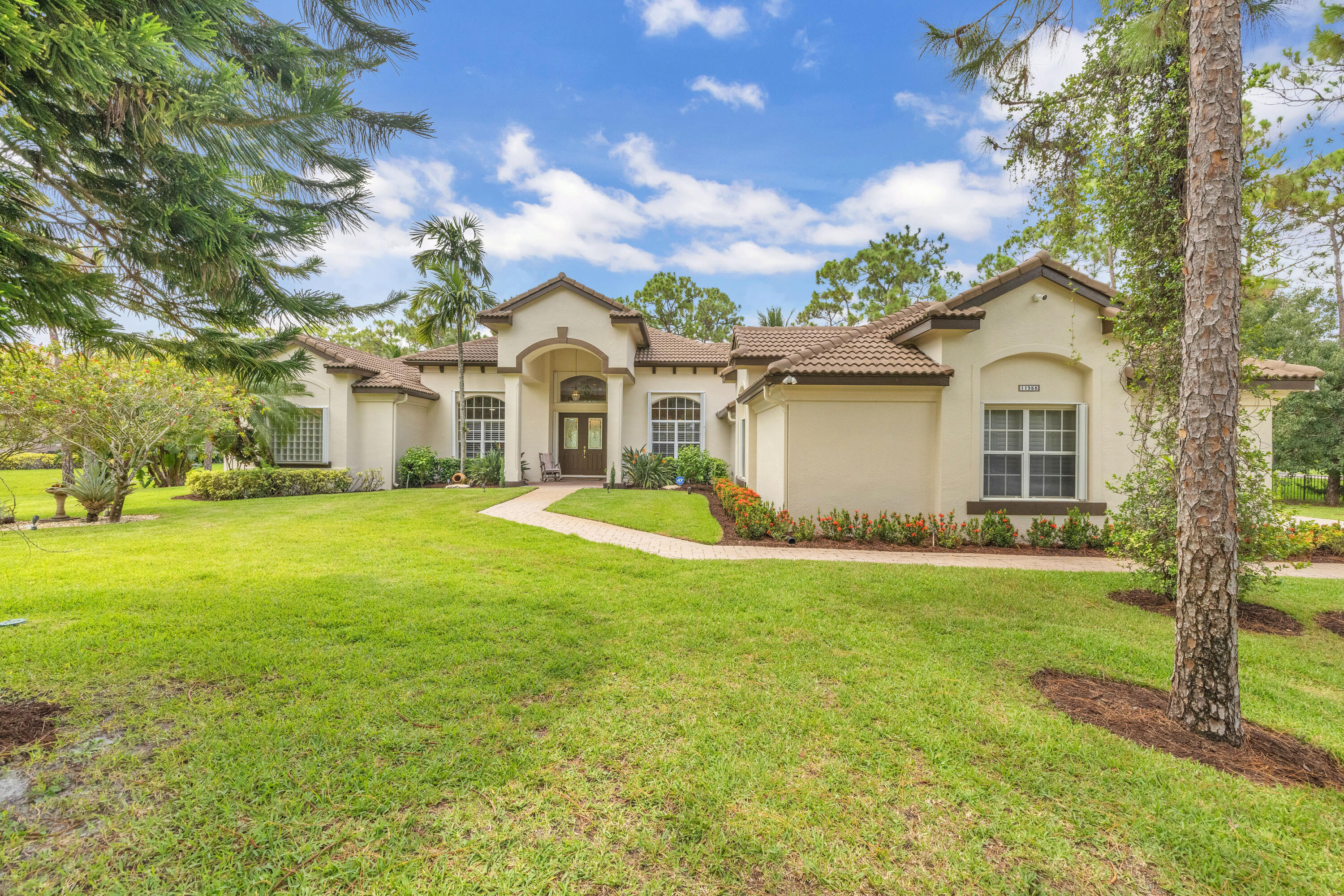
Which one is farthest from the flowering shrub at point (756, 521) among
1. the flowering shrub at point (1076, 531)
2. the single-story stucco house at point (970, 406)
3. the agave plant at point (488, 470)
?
the agave plant at point (488, 470)

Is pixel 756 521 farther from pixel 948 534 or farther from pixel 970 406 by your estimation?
pixel 970 406

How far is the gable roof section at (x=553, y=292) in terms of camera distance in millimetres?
18062

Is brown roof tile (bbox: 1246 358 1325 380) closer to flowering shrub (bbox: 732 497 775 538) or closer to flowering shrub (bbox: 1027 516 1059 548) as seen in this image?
flowering shrub (bbox: 1027 516 1059 548)

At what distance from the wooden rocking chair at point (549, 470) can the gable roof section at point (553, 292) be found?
501 cm

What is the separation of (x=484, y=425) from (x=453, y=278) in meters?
5.50

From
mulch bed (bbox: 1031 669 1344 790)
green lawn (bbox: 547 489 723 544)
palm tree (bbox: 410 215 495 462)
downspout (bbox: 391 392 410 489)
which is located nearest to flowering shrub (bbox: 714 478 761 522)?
green lawn (bbox: 547 489 723 544)

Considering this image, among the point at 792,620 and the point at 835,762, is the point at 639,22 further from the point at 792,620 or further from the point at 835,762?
the point at 835,762

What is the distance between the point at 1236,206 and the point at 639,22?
14670mm

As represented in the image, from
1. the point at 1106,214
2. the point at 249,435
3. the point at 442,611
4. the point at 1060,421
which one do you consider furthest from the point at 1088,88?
the point at 249,435

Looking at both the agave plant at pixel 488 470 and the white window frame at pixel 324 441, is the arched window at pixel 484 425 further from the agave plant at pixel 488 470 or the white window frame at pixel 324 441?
the white window frame at pixel 324 441

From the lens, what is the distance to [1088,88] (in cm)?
603

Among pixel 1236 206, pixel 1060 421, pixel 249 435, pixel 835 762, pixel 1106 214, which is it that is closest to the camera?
pixel 835 762

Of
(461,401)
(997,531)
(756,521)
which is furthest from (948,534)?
(461,401)

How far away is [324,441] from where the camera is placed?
17.8 m
